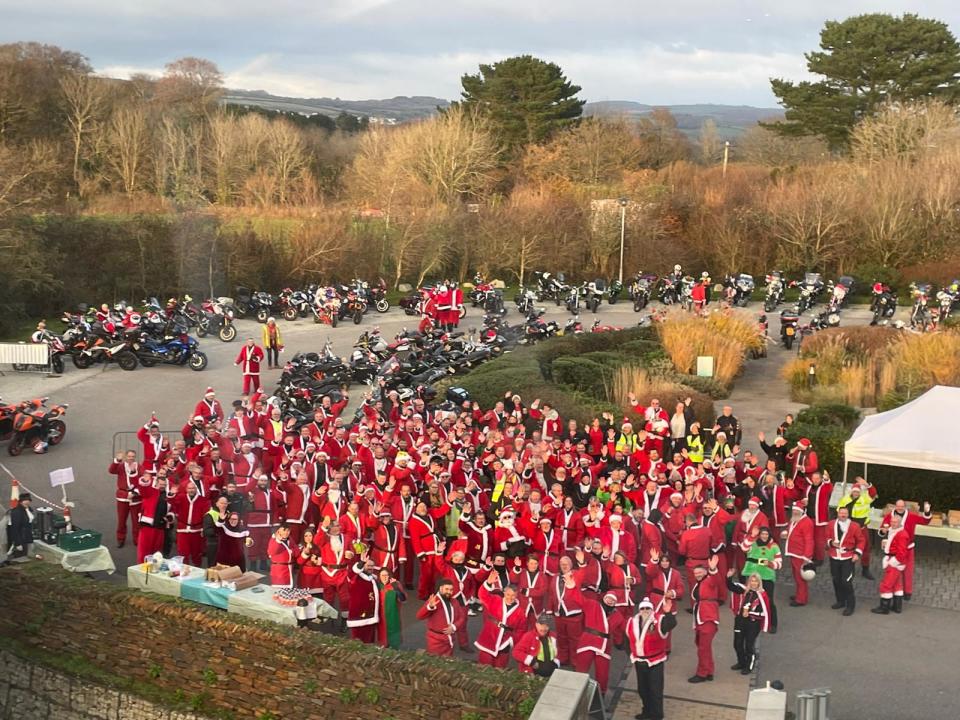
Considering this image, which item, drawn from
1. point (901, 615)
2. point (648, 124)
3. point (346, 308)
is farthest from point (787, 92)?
point (901, 615)

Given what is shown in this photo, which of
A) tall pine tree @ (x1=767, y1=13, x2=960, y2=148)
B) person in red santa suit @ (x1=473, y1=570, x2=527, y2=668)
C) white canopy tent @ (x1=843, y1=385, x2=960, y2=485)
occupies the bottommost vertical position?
person in red santa suit @ (x1=473, y1=570, x2=527, y2=668)

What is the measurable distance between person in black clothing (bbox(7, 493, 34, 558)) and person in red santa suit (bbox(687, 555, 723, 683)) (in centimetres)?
749

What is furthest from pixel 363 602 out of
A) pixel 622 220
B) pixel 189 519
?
pixel 622 220

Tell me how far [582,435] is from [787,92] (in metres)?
46.2

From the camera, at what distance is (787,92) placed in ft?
189

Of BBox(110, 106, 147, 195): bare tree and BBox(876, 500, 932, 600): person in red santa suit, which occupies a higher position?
BBox(110, 106, 147, 195): bare tree

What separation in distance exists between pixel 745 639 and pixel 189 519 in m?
6.23

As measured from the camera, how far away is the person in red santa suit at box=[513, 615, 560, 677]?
968 centimetres

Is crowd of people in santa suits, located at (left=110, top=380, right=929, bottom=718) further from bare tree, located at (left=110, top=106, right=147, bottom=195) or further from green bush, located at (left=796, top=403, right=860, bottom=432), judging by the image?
bare tree, located at (left=110, top=106, right=147, bottom=195)

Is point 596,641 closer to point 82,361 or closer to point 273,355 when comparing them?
point 273,355

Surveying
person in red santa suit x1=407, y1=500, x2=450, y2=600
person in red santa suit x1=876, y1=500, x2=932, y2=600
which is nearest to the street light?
person in red santa suit x1=876, y1=500, x2=932, y2=600

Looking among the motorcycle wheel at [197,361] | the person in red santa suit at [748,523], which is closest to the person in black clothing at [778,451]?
the person in red santa suit at [748,523]

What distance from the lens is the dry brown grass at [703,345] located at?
2328cm

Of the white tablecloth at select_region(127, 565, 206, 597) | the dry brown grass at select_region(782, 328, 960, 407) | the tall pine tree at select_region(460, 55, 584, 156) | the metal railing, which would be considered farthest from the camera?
the tall pine tree at select_region(460, 55, 584, 156)
